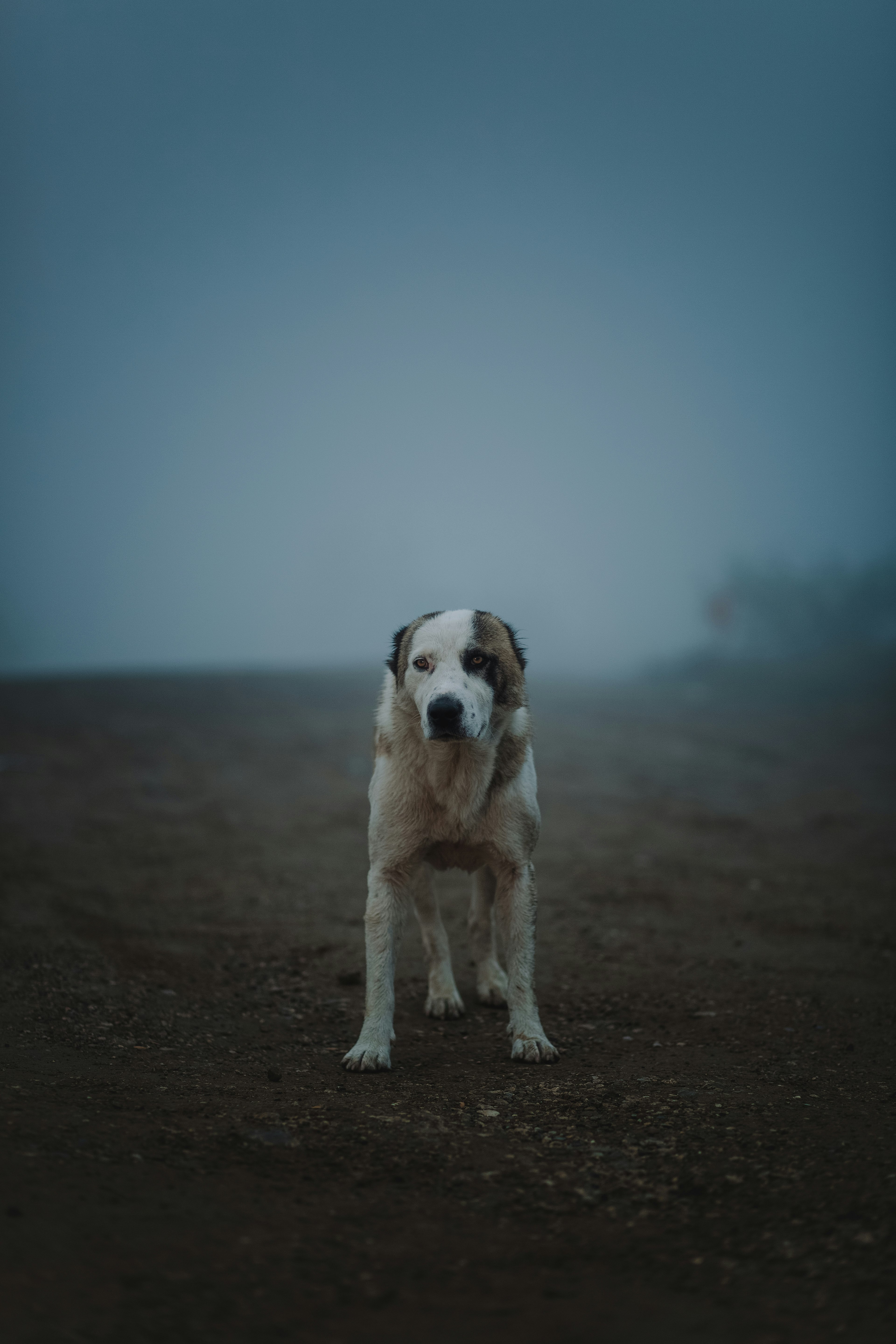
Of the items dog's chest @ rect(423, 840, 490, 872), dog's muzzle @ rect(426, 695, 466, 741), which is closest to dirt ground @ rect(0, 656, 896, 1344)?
dog's chest @ rect(423, 840, 490, 872)

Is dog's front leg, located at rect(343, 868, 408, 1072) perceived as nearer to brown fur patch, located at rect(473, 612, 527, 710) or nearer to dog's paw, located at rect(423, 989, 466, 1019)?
dog's paw, located at rect(423, 989, 466, 1019)

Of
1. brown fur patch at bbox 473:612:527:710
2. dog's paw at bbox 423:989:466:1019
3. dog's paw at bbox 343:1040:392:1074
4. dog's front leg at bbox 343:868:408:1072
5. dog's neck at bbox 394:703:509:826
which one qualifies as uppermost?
brown fur patch at bbox 473:612:527:710

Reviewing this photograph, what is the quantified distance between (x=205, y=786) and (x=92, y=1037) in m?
8.50

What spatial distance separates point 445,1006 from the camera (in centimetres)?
477

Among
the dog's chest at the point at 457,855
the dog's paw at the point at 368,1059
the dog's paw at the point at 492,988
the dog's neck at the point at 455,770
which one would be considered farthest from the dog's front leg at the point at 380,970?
the dog's paw at the point at 492,988

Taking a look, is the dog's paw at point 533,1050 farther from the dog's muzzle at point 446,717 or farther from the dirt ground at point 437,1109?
the dog's muzzle at point 446,717

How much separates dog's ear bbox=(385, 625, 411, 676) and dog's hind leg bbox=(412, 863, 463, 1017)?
111 centimetres

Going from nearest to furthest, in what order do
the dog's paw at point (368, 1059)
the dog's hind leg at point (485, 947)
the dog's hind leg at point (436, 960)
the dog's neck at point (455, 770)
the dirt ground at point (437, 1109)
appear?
the dirt ground at point (437, 1109), the dog's paw at point (368, 1059), the dog's neck at point (455, 770), the dog's hind leg at point (436, 960), the dog's hind leg at point (485, 947)

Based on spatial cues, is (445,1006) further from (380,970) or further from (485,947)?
(380,970)

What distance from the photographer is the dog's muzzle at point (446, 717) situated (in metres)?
3.60

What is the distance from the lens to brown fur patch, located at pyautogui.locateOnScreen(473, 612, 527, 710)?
4.00 meters

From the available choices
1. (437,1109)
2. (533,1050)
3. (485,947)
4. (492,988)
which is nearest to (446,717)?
(437,1109)

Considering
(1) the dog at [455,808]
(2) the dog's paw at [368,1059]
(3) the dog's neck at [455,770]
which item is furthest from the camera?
(3) the dog's neck at [455,770]

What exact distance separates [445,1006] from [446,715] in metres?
1.95
